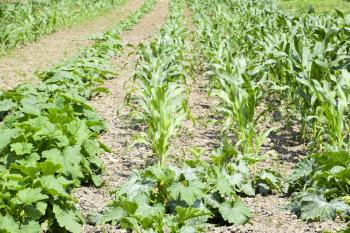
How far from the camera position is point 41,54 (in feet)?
34.5

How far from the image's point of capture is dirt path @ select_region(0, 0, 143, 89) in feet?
26.7

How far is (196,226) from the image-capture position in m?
2.98

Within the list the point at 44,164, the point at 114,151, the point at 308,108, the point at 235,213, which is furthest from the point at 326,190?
Result: the point at 114,151

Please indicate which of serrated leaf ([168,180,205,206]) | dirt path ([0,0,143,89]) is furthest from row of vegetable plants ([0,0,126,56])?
serrated leaf ([168,180,205,206])

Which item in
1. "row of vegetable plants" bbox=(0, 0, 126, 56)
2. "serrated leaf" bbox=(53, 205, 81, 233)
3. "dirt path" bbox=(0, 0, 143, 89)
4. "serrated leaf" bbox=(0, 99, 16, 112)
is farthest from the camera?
"row of vegetable plants" bbox=(0, 0, 126, 56)

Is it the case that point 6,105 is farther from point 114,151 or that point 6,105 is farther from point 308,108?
point 308,108

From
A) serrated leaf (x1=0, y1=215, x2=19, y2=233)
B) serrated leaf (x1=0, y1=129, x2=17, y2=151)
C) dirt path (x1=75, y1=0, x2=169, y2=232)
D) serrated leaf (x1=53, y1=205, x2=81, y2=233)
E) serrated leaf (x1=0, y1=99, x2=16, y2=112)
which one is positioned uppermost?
serrated leaf (x1=0, y1=129, x2=17, y2=151)

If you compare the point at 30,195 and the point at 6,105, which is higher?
the point at 30,195

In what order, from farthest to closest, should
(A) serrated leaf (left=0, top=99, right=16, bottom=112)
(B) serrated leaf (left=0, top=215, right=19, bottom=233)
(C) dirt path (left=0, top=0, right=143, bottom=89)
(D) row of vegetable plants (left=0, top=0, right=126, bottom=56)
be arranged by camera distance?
(D) row of vegetable plants (left=0, top=0, right=126, bottom=56)
(C) dirt path (left=0, top=0, right=143, bottom=89)
(A) serrated leaf (left=0, top=99, right=16, bottom=112)
(B) serrated leaf (left=0, top=215, right=19, bottom=233)

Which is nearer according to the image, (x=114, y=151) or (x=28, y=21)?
(x=114, y=151)

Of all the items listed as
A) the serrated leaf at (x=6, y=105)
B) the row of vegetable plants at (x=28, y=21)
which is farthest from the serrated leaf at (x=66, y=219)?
the row of vegetable plants at (x=28, y=21)

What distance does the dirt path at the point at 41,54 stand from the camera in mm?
8141

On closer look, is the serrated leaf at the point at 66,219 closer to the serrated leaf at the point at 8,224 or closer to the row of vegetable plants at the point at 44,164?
the row of vegetable plants at the point at 44,164

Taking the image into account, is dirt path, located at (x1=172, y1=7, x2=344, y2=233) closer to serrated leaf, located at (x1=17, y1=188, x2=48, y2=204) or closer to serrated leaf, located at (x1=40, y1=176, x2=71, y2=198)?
serrated leaf, located at (x1=40, y1=176, x2=71, y2=198)
